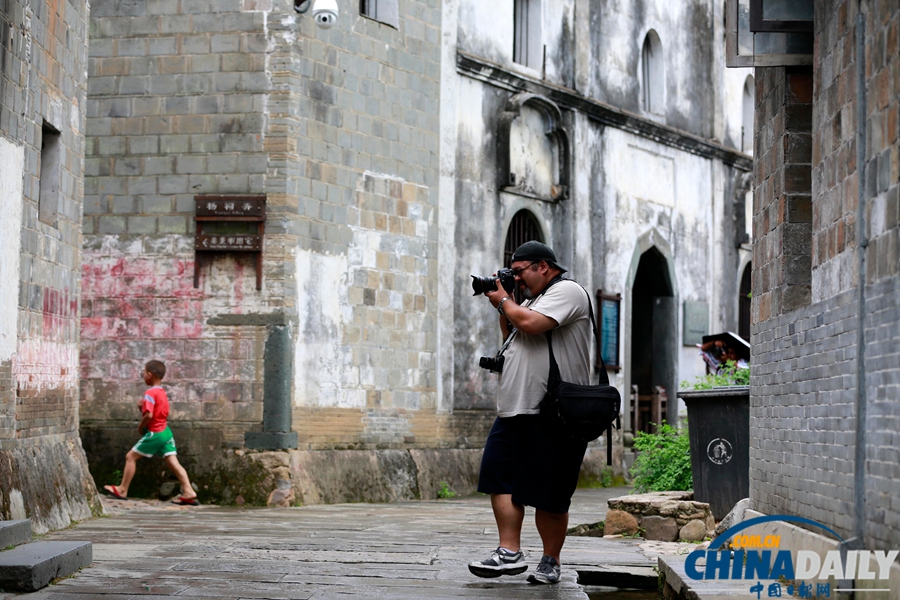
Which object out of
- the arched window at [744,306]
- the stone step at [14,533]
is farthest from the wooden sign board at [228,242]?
the arched window at [744,306]

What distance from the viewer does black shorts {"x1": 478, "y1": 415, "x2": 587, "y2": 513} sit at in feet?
21.2

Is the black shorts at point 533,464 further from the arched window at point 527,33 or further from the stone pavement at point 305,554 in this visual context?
the arched window at point 527,33

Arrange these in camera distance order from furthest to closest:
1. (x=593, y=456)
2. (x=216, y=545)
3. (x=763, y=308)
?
(x=593, y=456) → (x=216, y=545) → (x=763, y=308)

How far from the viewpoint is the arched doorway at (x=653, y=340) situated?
20.1 metres

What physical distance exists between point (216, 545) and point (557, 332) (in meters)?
3.04

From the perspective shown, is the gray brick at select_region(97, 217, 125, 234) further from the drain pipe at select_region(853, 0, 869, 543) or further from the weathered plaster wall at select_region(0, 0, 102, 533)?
the drain pipe at select_region(853, 0, 869, 543)

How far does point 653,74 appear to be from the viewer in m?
20.2

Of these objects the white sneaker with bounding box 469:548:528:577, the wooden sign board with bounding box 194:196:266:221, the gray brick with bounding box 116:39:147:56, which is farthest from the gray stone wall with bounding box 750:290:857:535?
the gray brick with bounding box 116:39:147:56

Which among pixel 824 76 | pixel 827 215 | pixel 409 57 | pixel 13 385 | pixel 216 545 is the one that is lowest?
pixel 216 545

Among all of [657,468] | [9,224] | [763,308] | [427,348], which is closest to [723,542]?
[763,308]

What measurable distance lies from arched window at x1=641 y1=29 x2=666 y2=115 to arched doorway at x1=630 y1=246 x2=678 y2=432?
7.67ft

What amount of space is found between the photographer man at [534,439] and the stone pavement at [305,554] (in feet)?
0.78

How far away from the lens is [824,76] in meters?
6.14

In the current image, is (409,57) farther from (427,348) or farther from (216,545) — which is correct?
(216,545)
